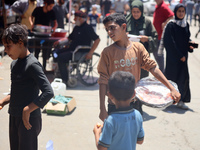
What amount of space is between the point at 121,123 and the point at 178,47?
392 centimetres

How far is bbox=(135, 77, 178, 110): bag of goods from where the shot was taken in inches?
119

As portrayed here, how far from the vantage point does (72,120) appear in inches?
209

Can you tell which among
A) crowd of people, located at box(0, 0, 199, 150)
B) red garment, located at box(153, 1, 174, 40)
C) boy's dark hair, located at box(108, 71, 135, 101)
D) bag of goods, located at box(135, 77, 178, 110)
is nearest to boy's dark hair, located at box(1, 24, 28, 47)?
crowd of people, located at box(0, 0, 199, 150)

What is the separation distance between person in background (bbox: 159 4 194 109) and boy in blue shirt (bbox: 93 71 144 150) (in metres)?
3.61

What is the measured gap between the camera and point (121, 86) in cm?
231

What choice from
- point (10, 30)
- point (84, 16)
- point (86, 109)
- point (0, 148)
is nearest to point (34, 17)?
point (84, 16)

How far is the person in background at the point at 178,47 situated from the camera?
18.8ft

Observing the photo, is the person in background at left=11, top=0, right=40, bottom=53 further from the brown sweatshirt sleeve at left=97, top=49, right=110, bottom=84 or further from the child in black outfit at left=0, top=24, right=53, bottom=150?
the child in black outfit at left=0, top=24, right=53, bottom=150

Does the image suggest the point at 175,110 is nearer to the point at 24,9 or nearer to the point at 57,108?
the point at 57,108

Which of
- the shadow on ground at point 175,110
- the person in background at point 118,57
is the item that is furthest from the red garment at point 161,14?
the person in background at point 118,57

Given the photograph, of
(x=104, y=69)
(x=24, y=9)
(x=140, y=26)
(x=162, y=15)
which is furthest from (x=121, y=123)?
(x=24, y=9)

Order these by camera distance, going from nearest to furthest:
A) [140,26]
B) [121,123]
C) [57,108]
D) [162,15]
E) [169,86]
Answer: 1. [121,123]
2. [169,86]
3. [57,108]
4. [140,26]
5. [162,15]

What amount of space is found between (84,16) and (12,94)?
15.0 ft

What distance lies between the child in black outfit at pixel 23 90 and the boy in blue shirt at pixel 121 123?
0.63 m
